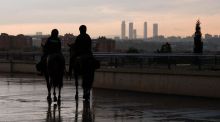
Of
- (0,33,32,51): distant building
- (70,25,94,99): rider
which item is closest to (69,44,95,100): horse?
(70,25,94,99): rider

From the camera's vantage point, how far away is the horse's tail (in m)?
18.7

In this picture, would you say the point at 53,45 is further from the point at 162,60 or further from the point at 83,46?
the point at 162,60

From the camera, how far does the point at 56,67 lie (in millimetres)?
18688

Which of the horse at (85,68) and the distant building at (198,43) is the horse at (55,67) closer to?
the horse at (85,68)

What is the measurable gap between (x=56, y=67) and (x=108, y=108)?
9.31 feet

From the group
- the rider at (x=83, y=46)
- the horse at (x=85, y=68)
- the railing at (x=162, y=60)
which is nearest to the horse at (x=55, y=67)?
the horse at (x=85, y=68)

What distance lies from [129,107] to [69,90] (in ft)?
22.1

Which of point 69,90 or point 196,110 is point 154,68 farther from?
point 196,110

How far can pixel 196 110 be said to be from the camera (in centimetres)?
1614

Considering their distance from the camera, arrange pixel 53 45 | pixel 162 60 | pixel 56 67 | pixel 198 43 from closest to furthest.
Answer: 1. pixel 56 67
2. pixel 53 45
3. pixel 162 60
4. pixel 198 43

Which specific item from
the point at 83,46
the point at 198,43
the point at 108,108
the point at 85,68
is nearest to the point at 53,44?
the point at 83,46

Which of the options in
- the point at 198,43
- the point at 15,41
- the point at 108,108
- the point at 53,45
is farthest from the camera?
the point at 15,41

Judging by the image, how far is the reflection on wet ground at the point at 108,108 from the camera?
14.1 m

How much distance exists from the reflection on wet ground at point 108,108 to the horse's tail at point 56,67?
2.18 ft
